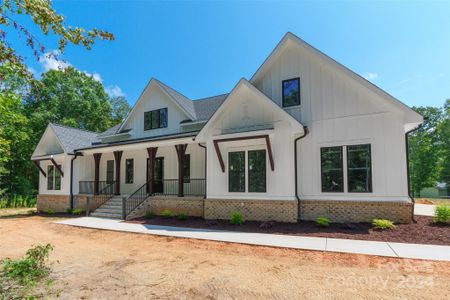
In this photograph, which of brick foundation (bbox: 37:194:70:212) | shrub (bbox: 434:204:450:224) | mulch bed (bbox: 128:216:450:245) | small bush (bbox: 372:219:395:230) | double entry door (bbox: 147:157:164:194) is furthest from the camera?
brick foundation (bbox: 37:194:70:212)

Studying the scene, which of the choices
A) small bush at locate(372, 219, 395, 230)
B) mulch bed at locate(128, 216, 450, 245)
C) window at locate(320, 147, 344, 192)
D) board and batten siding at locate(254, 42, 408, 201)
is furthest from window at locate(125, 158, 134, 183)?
small bush at locate(372, 219, 395, 230)

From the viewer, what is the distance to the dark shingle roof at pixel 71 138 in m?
17.9

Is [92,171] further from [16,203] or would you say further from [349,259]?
[349,259]

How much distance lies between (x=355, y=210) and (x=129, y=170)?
13.7 metres

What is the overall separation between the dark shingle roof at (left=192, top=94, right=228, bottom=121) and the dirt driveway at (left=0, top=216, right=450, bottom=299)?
967 cm

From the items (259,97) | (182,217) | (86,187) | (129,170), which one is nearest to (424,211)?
(259,97)

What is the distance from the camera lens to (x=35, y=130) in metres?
29.4

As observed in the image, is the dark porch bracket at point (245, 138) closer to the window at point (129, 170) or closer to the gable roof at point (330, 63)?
the gable roof at point (330, 63)

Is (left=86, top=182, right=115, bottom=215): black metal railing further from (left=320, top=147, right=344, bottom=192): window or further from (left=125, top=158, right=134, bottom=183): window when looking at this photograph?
(left=320, top=147, right=344, bottom=192): window

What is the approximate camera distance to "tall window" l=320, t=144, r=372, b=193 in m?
9.95

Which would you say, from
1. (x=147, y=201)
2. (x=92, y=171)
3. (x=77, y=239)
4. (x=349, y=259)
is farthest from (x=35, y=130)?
(x=349, y=259)

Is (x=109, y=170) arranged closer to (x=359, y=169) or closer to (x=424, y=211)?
(x=359, y=169)

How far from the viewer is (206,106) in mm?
18016

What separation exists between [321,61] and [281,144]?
4033 millimetres
